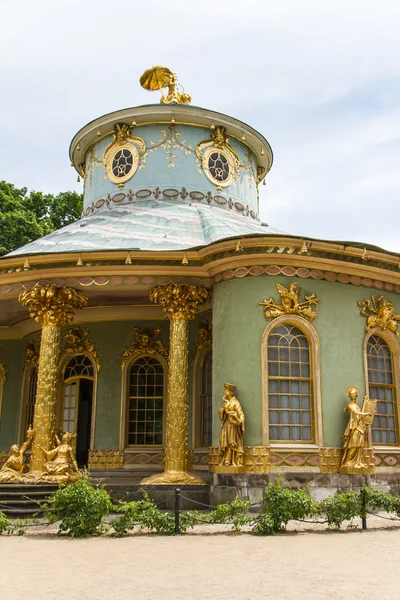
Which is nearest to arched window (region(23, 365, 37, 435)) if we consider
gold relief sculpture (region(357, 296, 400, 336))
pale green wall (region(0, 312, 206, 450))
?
pale green wall (region(0, 312, 206, 450))

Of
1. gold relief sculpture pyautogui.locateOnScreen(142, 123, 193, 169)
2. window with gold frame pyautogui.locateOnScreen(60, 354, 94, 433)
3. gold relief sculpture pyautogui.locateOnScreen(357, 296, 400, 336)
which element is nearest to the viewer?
gold relief sculpture pyautogui.locateOnScreen(357, 296, 400, 336)

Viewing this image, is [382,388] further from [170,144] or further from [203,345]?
[170,144]

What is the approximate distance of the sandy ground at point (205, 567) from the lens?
557 centimetres

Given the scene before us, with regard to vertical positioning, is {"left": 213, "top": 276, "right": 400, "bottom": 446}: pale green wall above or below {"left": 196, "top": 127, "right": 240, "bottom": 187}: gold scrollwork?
below

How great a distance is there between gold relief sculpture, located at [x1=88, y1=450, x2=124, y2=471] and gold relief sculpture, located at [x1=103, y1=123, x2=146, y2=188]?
284 inches

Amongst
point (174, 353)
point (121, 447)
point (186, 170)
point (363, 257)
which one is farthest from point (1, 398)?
point (363, 257)

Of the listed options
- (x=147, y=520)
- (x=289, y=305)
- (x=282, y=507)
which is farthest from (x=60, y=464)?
(x=289, y=305)

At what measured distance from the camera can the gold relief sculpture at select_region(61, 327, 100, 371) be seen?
15.5m

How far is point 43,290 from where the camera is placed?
13195 mm

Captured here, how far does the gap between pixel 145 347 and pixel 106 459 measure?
2.79 metres

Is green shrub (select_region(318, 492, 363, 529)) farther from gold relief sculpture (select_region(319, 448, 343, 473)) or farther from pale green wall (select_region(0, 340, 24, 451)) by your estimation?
pale green wall (select_region(0, 340, 24, 451))

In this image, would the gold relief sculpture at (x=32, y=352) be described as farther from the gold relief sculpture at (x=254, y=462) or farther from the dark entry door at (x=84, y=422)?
the gold relief sculpture at (x=254, y=462)

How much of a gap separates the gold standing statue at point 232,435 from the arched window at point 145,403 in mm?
3498

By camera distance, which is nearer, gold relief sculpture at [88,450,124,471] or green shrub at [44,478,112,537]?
green shrub at [44,478,112,537]
